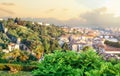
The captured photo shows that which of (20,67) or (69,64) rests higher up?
(69,64)

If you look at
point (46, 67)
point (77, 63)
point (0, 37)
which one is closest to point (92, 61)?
point (77, 63)

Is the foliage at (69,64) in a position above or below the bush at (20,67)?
above

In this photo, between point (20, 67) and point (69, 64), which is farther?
point (20, 67)

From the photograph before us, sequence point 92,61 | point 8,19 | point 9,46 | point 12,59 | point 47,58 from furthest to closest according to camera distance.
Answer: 1. point 8,19
2. point 9,46
3. point 12,59
4. point 47,58
5. point 92,61

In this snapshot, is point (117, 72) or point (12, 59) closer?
point (117, 72)

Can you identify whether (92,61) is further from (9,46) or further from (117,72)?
(9,46)

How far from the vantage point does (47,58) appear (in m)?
11.0

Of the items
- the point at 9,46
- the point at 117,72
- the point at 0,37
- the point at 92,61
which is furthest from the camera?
the point at 0,37

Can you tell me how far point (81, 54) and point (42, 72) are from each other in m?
1.34

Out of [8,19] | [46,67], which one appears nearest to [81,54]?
[46,67]

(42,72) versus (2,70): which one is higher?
(42,72)

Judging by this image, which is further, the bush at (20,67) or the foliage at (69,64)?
the bush at (20,67)

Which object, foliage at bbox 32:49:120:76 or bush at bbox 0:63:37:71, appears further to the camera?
bush at bbox 0:63:37:71

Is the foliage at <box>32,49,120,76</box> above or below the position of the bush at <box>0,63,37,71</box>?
above
